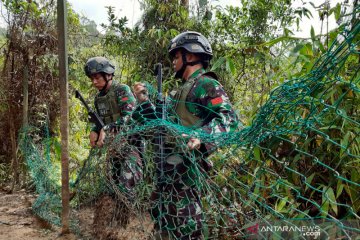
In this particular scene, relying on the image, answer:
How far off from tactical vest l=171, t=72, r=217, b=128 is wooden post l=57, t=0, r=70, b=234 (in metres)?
1.05

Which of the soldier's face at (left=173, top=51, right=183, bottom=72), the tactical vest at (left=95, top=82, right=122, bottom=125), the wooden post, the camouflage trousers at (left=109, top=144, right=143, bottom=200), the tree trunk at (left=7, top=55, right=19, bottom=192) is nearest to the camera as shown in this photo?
the soldier's face at (left=173, top=51, right=183, bottom=72)

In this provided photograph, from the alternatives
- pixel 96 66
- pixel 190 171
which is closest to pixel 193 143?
pixel 190 171

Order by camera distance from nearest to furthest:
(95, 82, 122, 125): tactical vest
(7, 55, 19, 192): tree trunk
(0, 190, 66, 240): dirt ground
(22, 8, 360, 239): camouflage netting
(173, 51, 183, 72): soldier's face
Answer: (22, 8, 360, 239): camouflage netting < (173, 51, 183, 72): soldier's face < (0, 190, 66, 240): dirt ground < (95, 82, 122, 125): tactical vest < (7, 55, 19, 192): tree trunk

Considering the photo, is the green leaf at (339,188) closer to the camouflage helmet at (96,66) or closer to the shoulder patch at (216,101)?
the shoulder patch at (216,101)

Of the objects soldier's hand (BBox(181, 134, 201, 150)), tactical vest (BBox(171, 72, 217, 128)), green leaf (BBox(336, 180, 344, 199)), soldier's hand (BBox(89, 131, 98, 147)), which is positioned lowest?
green leaf (BBox(336, 180, 344, 199))

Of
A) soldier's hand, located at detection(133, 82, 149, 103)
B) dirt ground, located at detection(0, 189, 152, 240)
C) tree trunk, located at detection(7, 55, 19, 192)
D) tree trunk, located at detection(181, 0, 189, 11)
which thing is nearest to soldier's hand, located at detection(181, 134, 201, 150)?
soldier's hand, located at detection(133, 82, 149, 103)

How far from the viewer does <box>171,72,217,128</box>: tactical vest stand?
2.30 meters

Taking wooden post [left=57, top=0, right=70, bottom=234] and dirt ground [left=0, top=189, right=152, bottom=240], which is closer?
wooden post [left=57, top=0, right=70, bottom=234]

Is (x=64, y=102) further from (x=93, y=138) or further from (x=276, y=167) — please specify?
(x=276, y=167)

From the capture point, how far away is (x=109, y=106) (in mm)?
3541

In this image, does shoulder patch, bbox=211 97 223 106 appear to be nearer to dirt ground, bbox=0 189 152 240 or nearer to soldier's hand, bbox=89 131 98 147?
dirt ground, bbox=0 189 152 240

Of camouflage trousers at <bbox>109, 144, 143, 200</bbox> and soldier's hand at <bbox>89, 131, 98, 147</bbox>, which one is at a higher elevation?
soldier's hand at <bbox>89, 131, 98, 147</bbox>

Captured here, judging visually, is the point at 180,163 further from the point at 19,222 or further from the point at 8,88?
the point at 8,88

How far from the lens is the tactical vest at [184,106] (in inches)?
90.4
